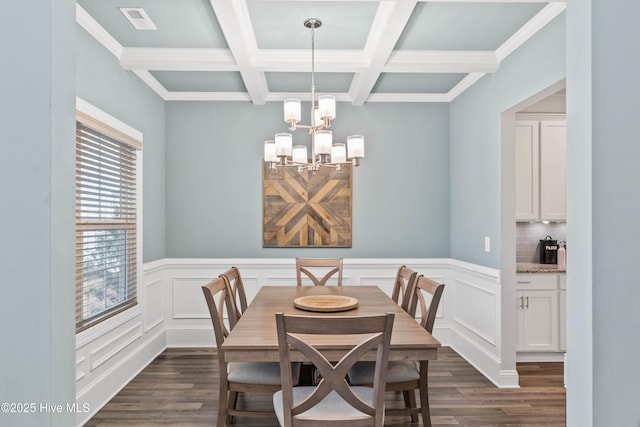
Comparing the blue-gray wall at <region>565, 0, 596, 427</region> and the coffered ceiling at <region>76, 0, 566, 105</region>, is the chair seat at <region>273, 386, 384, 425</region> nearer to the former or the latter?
the blue-gray wall at <region>565, 0, 596, 427</region>

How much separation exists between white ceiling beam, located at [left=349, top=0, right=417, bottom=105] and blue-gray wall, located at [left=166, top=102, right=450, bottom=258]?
0.92 meters

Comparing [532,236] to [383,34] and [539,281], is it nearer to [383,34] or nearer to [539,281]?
[539,281]

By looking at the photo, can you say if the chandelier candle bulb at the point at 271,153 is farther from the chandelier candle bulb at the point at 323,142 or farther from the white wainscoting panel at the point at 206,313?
the white wainscoting panel at the point at 206,313

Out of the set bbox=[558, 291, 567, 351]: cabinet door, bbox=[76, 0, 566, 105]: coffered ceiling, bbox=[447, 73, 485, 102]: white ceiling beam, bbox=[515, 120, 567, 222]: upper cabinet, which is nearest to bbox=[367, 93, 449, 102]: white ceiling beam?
bbox=[447, 73, 485, 102]: white ceiling beam

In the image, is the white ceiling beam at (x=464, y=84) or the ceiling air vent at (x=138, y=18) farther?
the white ceiling beam at (x=464, y=84)

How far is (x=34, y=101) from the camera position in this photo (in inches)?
38.0

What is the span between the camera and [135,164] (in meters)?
3.78

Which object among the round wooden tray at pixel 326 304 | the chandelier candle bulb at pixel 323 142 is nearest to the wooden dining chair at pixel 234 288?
the round wooden tray at pixel 326 304

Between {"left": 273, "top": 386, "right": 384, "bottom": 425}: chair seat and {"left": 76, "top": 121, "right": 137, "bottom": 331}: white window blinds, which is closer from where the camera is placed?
{"left": 273, "top": 386, "right": 384, "bottom": 425}: chair seat

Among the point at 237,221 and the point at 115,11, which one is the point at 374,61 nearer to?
the point at 115,11

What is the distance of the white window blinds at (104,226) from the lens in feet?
9.32

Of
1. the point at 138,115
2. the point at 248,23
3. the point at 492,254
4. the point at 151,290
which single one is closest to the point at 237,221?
the point at 151,290

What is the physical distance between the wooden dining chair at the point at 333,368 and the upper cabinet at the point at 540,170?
282 centimetres

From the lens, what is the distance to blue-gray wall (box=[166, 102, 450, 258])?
15.0 ft
